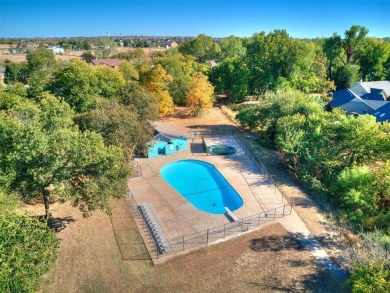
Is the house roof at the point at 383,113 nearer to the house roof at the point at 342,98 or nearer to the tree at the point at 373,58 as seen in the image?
the house roof at the point at 342,98

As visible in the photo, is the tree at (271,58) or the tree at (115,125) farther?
the tree at (271,58)

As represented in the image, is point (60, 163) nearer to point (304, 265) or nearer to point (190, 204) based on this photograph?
point (190, 204)

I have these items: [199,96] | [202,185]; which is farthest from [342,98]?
[202,185]

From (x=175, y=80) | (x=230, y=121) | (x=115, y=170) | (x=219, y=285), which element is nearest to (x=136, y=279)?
(x=219, y=285)

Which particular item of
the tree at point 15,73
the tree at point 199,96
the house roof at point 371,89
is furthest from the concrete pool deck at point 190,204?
the tree at point 15,73

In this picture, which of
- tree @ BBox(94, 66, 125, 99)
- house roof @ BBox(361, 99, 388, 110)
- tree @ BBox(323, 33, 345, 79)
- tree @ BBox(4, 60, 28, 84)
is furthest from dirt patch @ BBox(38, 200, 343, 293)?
tree @ BBox(4, 60, 28, 84)

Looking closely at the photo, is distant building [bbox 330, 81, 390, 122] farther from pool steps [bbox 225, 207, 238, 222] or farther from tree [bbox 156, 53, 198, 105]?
pool steps [bbox 225, 207, 238, 222]
